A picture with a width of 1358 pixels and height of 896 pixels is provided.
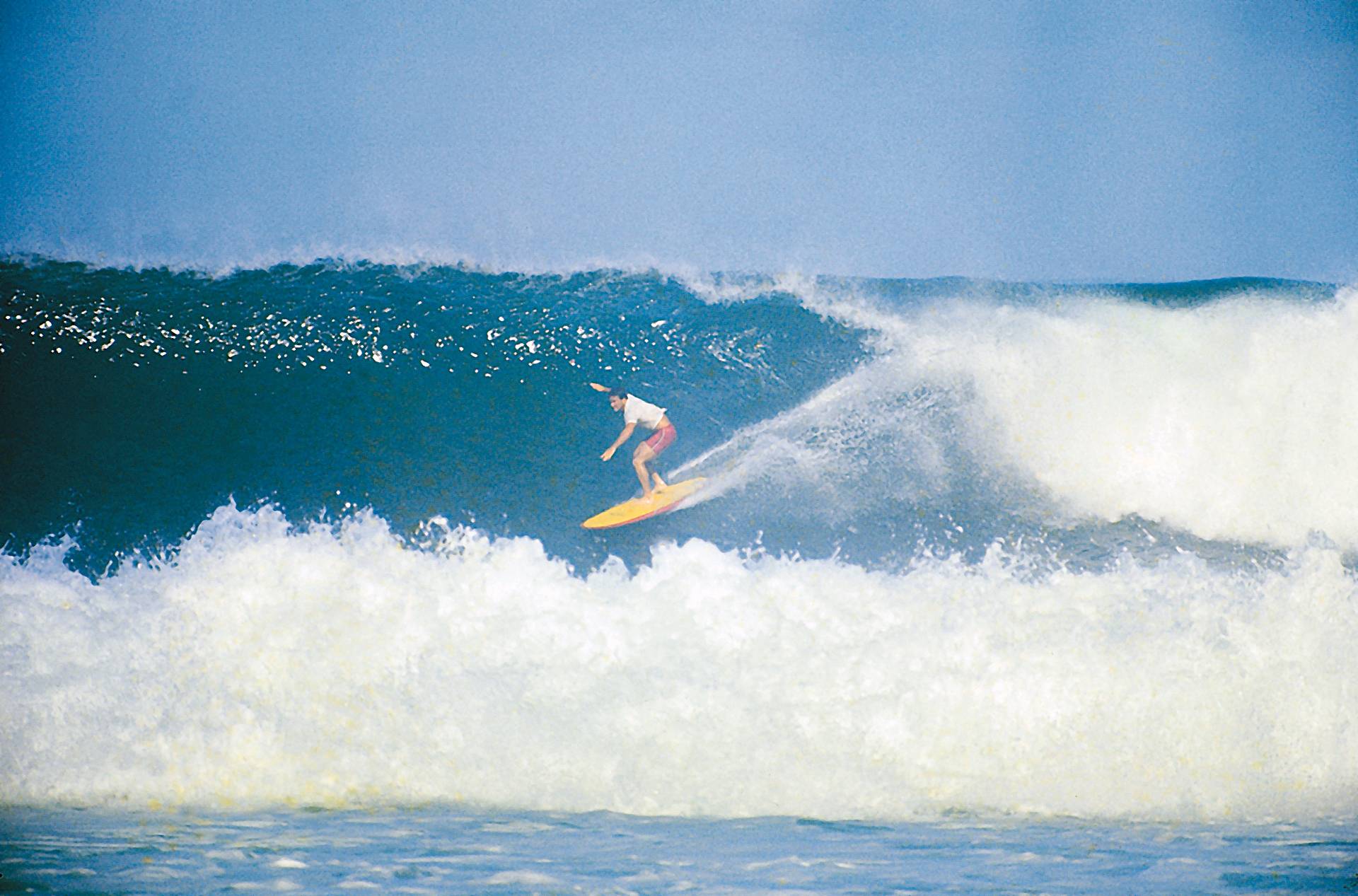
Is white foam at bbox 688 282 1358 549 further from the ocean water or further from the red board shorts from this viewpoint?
the red board shorts

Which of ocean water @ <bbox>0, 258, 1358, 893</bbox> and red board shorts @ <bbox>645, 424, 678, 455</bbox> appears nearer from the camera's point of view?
ocean water @ <bbox>0, 258, 1358, 893</bbox>

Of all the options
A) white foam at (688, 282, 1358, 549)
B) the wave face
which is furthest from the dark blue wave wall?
white foam at (688, 282, 1358, 549)

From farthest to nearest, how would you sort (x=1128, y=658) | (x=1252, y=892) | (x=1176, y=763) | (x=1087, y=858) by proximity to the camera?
→ (x=1128, y=658) < (x=1176, y=763) < (x=1087, y=858) < (x=1252, y=892)

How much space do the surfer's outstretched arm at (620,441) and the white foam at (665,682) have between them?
381 millimetres

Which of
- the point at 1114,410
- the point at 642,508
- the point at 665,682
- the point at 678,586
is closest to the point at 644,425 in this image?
the point at 642,508

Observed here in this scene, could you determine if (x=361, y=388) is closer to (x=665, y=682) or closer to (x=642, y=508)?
(x=642, y=508)

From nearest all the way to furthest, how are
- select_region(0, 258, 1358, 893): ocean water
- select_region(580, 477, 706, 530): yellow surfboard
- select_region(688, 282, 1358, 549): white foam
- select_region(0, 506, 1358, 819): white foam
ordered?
1. select_region(0, 258, 1358, 893): ocean water
2. select_region(0, 506, 1358, 819): white foam
3. select_region(580, 477, 706, 530): yellow surfboard
4. select_region(688, 282, 1358, 549): white foam

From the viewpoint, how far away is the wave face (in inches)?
102

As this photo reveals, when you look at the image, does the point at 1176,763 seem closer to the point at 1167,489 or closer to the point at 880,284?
the point at 1167,489

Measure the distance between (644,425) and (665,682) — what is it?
93 cm

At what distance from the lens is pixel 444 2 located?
10.7 feet

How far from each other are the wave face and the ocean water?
0.04 ft

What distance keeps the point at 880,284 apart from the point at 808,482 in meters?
0.72

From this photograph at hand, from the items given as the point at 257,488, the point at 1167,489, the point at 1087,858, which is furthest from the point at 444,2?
the point at 1087,858
